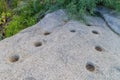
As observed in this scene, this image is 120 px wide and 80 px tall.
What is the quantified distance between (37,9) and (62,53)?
3.73ft

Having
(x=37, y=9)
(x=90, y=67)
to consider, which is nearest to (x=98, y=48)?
(x=90, y=67)

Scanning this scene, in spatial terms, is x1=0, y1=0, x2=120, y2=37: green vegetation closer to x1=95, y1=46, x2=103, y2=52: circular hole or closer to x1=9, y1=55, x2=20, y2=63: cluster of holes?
x1=95, y1=46, x2=103, y2=52: circular hole

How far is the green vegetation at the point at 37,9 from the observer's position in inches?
102

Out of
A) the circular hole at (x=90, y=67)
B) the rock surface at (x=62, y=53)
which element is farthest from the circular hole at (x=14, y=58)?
the circular hole at (x=90, y=67)

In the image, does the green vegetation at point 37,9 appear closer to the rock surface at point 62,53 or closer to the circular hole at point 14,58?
the rock surface at point 62,53

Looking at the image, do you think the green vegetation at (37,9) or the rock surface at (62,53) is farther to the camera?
the green vegetation at (37,9)

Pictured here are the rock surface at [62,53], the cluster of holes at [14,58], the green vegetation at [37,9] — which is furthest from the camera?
the green vegetation at [37,9]

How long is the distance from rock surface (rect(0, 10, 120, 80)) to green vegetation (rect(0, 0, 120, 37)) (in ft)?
0.62

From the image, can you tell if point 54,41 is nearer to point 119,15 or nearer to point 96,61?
point 96,61

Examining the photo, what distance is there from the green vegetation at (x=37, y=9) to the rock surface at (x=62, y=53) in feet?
0.62

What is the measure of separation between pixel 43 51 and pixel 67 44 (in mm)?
225

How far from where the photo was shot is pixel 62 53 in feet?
6.89

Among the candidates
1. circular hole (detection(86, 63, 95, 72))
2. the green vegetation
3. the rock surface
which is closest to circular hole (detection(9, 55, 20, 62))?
the rock surface

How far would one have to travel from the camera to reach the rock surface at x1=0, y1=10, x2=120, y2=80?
1939mm
